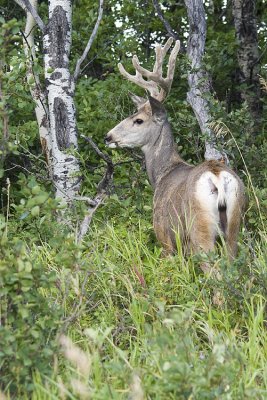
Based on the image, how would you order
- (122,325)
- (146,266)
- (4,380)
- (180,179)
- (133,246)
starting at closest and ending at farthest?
1. (4,380)
2. (122,325)
3. (146,266)
4. (133,246)
5. (180,179)

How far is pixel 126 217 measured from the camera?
23.1 feet

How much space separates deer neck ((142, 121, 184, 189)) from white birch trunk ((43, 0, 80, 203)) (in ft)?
2.25

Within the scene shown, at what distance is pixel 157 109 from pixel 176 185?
1.16m

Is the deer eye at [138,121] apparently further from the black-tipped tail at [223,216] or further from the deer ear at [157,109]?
the black-tipped tail at [223,216]

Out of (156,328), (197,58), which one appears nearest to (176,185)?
(197,58)

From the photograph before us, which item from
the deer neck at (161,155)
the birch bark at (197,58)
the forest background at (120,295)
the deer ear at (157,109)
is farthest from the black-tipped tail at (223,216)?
the birch bark at (197,58)

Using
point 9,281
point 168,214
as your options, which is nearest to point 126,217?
point 168,214

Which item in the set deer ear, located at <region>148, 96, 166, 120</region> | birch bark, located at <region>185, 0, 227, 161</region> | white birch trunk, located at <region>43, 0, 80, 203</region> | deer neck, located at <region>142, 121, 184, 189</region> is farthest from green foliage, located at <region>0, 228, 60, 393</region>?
birch bark, located at <region>185, 0, 227, 161</region>

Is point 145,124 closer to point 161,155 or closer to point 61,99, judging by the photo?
point 161,155

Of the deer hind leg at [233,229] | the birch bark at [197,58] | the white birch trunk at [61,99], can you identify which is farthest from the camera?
the birch bark at [197,58]

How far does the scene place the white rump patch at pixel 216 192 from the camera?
575cm

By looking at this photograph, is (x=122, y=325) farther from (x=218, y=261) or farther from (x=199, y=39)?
(x=199, y=39)

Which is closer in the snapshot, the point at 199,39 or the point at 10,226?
the point at 10,226

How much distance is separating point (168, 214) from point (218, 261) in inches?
67.9
